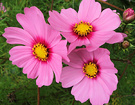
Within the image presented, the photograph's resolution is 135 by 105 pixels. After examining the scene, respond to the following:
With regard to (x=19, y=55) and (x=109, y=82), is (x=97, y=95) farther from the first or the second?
(x=19, y=55)

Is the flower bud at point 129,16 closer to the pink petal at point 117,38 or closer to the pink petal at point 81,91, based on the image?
the pink petal at point 117,38

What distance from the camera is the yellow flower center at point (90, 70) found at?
2.54 ft

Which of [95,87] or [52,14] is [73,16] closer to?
[52,14]

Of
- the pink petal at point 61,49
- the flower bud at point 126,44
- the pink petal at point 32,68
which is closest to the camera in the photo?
the pink petal at point 61,49

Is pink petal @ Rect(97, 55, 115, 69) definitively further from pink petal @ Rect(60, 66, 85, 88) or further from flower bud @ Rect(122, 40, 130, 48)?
flower bud @ Rect(122, 40, 130, 48)

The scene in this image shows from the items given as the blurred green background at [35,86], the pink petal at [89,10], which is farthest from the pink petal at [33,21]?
the blurred green background at [35,86]

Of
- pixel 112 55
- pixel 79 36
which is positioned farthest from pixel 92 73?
pixel 112 55

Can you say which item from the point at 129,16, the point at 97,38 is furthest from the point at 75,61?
the point at 129,16

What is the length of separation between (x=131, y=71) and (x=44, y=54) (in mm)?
900

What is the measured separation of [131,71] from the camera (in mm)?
1294

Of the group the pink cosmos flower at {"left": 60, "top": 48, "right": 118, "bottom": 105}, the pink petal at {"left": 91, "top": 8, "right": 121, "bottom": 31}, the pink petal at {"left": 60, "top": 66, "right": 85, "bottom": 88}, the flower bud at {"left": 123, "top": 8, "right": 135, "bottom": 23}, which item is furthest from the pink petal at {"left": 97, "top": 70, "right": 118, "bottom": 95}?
the flower bud at {"left": 123, "top": 8, "right": 135, "bottom": 23}

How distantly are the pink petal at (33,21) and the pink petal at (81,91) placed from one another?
308mm

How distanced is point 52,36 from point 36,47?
4.6 inches

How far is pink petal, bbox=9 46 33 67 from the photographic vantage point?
0.68m
